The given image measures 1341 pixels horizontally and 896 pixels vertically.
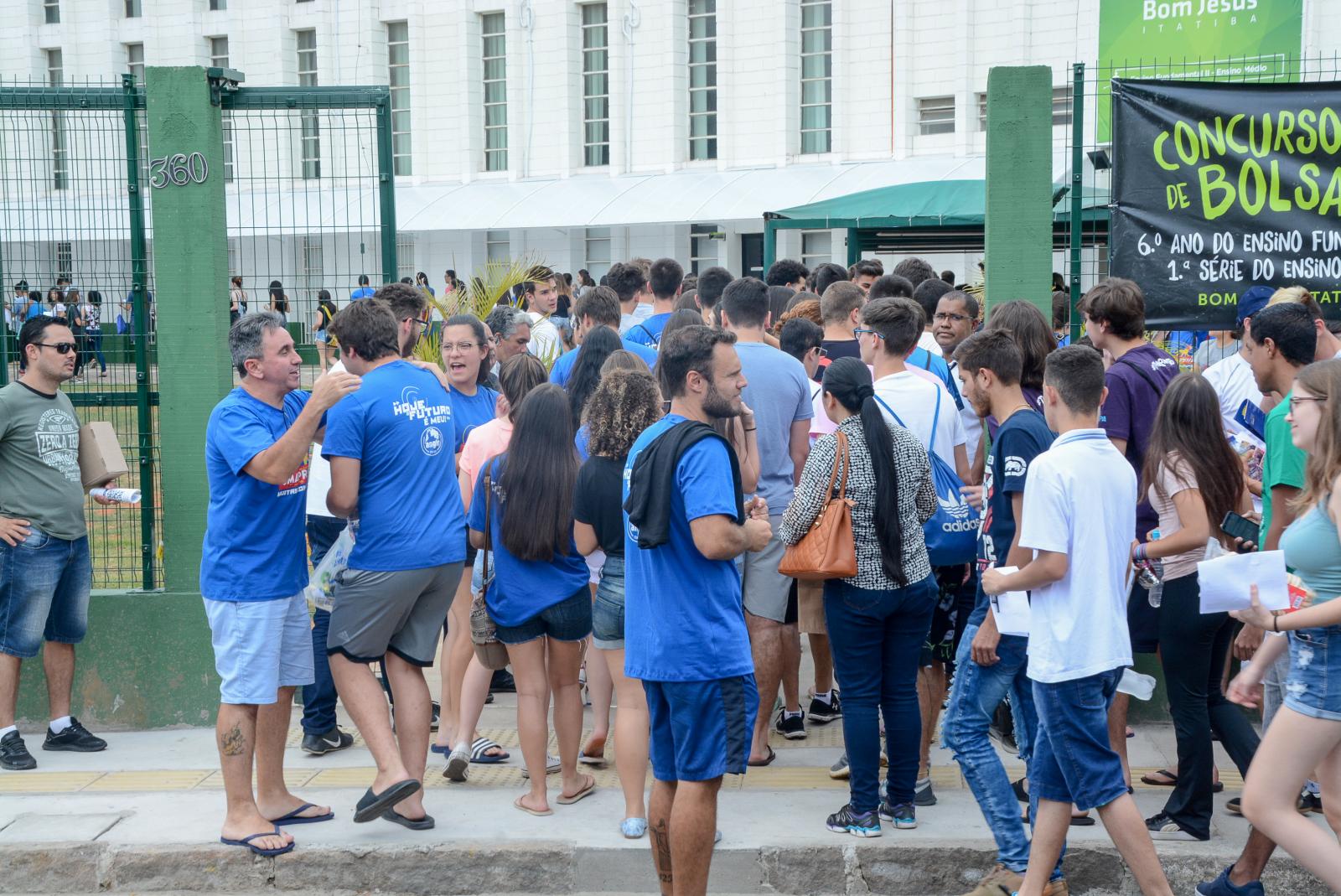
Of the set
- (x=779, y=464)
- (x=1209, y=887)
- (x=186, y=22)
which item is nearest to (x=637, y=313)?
(x=779, y=464)

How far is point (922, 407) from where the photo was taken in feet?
18.8

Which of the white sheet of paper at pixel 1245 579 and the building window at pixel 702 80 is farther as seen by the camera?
the building window at pixel 702 80

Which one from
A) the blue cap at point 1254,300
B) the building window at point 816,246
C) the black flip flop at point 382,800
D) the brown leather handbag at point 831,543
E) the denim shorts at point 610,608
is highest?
the building window at point 816,246

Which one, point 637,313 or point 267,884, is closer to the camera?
point 267,884

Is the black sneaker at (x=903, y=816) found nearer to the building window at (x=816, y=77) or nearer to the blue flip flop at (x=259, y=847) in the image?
the blue flip flop at (x=259, y=847)

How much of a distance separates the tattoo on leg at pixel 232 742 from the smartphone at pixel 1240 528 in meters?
3.91

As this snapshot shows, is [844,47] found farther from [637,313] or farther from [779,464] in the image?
[779,464]

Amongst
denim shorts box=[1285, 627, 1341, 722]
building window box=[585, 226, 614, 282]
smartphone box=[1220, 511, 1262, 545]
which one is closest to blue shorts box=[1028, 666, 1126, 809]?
denim shorts box=[1285, 627, 1341, 722]

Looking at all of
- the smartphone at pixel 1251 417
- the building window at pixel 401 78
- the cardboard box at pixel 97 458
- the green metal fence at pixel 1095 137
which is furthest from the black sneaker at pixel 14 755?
the building window at pixel 401 78

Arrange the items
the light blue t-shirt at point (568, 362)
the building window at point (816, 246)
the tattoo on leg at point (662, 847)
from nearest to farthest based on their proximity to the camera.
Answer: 1. the tattoo on leg at point (662, 847)
2. the light blue t-shirt at point (568, 362)
3. the building window at point (816, 246)

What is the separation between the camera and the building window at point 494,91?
32.9 m

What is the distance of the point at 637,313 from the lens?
389 inches

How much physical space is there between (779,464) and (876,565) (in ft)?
4.01

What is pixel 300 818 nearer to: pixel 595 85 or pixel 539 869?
pixel 539 869
